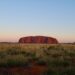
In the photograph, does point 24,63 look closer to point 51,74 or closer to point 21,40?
point 51,74

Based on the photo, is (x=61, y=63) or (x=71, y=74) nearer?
(x=71, y=74)

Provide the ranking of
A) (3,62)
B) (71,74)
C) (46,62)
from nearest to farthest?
(71,74) → (3,62) → (46,62)

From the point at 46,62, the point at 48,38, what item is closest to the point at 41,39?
the point at 48,38

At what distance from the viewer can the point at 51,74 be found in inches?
531

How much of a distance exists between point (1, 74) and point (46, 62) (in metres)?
6.14

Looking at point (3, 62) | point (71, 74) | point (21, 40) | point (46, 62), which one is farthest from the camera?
point (21, 40)

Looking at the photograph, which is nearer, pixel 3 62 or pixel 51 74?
pixel 51 74

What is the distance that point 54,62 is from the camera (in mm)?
18734

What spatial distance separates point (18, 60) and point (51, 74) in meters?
6.00

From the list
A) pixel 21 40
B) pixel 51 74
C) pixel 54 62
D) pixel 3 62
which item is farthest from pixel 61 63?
pixel 21 40

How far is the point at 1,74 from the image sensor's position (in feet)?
44.7

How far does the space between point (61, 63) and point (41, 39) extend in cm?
12157

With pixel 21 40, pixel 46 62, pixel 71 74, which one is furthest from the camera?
pixel 21 40

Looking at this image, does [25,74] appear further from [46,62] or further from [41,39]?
[41,39]
